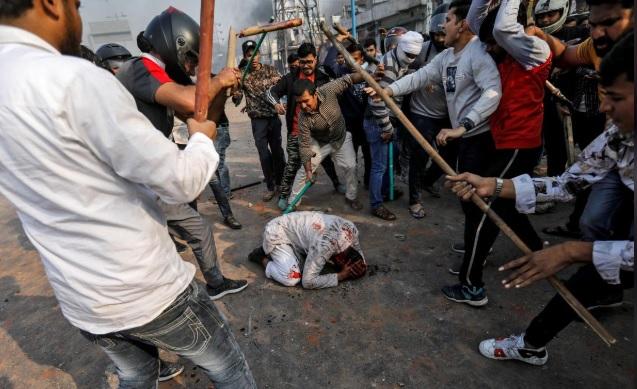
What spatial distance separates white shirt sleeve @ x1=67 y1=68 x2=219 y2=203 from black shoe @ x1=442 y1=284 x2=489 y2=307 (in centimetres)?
217

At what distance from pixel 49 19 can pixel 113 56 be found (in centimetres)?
394

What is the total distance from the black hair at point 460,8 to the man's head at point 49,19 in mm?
2626

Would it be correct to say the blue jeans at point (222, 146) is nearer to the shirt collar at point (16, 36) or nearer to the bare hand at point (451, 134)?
the bare hand at point (451, 134)

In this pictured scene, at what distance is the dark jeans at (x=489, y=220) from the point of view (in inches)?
93.4

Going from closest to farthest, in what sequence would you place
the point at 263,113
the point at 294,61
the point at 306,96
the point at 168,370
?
the point at 168,370 → the point at 306,96 → the point at 294,61 → the point at 263,113

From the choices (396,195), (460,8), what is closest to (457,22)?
(460,8)

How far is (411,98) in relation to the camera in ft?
13.3

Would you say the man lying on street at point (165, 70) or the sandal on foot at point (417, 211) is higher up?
the man lying on street at point (165, 70)

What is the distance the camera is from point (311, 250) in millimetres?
2900

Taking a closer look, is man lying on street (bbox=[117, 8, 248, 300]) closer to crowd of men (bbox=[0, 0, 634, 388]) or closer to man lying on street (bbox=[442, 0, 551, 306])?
crowd of men (bbox=[0, 0, 634, 388])

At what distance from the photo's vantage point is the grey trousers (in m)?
2.43

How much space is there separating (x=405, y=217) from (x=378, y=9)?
25.9 m

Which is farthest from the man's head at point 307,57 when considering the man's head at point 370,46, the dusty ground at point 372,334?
the dusty ground at point 372,334

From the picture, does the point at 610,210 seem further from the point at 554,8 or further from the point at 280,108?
the point at 280,108
